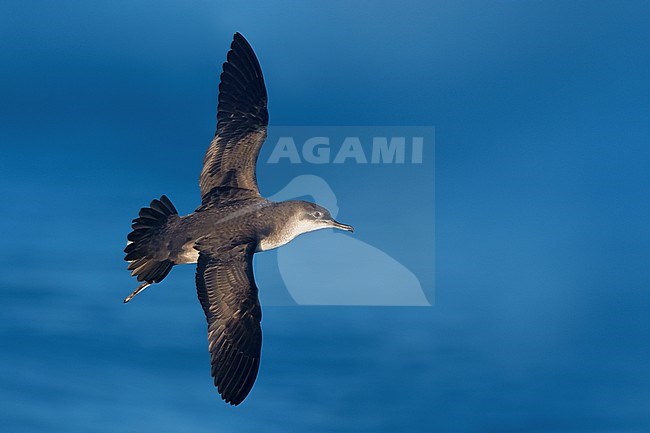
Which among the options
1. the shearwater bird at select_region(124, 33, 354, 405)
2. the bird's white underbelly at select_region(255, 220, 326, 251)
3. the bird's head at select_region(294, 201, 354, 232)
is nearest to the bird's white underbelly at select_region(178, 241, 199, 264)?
the shearwater bird at select_region(124, 33, 354, 405)

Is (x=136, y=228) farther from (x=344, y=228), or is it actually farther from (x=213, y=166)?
(x=344, y=228)

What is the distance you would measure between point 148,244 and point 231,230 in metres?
0.89

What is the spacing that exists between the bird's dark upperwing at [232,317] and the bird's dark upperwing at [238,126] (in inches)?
38.3

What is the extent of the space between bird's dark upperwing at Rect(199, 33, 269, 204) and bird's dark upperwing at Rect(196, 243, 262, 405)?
97cm

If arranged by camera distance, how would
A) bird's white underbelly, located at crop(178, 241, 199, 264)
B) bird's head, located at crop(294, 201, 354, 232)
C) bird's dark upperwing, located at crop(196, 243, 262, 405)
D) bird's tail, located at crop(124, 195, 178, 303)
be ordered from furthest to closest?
bird's head, located at crop(294, 201, 354, 232)
bird's tail, located at crop(124, 195, 178, 303)
bird's white underbelly, located at crop(178, 241, 199, 264)
bird's dark upperwing, located at crop(196, 243, 262, 405)

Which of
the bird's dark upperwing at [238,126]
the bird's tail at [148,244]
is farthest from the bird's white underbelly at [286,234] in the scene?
the bird's tail at [148,244]

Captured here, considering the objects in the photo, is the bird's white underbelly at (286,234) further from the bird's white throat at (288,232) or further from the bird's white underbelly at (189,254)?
the bird's white underbelly at (189,254)

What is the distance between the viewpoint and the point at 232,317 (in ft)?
29.9

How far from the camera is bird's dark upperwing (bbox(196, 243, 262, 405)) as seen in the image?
9.04 metres

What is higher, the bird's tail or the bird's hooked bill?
the bird's hooked bill

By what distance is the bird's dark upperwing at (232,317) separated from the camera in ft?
29.7

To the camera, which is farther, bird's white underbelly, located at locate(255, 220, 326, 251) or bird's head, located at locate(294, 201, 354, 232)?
bird's head, located at locate(294, 201, 354, 232)

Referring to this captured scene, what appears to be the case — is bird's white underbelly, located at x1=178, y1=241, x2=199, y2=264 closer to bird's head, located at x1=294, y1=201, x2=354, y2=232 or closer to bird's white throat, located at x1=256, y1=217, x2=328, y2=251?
bird's white throat, located at x1=256, y1=217, x2=328, y2=251

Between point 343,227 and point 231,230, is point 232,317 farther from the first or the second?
point 343,227
